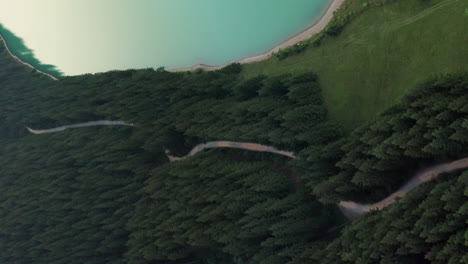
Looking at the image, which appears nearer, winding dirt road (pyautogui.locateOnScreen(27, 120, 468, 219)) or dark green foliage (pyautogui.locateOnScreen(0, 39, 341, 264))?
winding dirt road (pyautogui.locateOnScreen(27, 120, 468, 219))

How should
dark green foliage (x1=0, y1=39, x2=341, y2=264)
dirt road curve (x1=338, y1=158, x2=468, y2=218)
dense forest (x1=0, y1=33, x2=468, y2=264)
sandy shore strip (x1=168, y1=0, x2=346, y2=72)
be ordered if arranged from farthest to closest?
sandy shore strip (x1=168, y1=0, x2=346, y2=72), dark green foliage (x1=0, y1=39, x2=341, y2=264), dirt road curve (x1=338, y1=158, x2=468, y2=218), dense forest (x1=0, y1=33, x2=468, y2=264)

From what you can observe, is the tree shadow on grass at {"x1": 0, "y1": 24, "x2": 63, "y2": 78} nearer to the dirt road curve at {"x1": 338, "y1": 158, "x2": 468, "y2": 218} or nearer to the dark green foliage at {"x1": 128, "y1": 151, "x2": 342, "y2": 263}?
→ the dark green foliage at {"x1": 128, "y1": 151, "x2": 342, "y2": 263}

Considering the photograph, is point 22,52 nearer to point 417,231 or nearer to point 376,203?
point 376,203

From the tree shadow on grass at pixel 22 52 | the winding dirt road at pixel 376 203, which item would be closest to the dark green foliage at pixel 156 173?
the winding dirt road at pixel 376 203

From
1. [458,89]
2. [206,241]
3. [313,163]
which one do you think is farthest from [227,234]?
[458,89]

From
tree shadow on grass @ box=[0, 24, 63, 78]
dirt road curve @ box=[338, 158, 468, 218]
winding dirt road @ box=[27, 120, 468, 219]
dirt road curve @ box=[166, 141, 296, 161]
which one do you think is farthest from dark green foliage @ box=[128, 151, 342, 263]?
tree shadow on grass @ box=[0, 24, 63, 78]

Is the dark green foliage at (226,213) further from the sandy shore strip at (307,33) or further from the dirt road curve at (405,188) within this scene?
the sandy shore strip at (307,33)

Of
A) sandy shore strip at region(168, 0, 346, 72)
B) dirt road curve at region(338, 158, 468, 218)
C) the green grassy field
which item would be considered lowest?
dirt road curve at region(338, 158, 468, 218)

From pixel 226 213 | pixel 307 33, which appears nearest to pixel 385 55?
pixel 307 33
